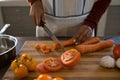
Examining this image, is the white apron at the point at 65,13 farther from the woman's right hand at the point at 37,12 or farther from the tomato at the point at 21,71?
the tomato at the point at 21,71

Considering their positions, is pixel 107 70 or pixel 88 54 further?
pixel 88 54

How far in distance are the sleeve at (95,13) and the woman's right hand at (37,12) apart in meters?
0.25

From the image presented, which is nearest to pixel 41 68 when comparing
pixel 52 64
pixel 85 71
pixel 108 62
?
pixel 52 64

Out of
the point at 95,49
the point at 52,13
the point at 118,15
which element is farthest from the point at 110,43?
the point at 118,15

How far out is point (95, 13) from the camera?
3.58 feet

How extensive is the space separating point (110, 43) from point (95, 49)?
0.09 metres

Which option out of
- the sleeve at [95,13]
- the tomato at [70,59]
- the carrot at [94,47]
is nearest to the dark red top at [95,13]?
the sleeve at [95,13]

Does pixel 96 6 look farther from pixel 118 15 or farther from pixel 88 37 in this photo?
pixel 118 15

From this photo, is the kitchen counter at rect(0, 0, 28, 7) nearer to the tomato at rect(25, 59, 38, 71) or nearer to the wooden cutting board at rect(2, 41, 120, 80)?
the wooden cutting board at rect(2, 41, 120, 80)

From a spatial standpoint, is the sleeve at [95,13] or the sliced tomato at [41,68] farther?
the sleeve at [95,13]

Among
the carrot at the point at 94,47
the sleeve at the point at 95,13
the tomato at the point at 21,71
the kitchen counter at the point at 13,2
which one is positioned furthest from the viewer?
the kitchen counter at the point at 13,2

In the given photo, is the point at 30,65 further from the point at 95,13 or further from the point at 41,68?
the point at 95,13

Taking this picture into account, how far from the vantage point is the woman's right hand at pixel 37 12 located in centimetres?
104

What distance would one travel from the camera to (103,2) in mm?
1103
